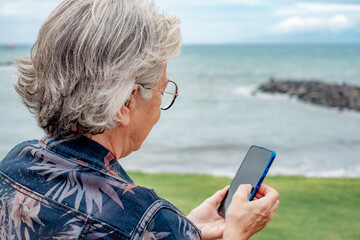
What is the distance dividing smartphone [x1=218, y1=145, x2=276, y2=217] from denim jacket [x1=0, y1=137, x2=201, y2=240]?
0.43m

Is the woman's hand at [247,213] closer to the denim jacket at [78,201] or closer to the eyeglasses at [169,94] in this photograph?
the denim jacket at [78,201]

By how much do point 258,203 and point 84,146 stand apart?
0.53 meters

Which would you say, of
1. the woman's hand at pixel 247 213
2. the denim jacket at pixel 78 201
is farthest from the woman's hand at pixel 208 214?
the denim jacket at pixel 78 201

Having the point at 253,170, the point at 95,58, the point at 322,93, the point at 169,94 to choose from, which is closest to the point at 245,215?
the point at 253,170

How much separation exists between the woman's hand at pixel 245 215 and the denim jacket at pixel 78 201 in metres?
0.16

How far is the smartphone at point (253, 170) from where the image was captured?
145 centimetres

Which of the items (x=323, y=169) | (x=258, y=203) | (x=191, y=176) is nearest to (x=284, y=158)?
(x=323, y=169)

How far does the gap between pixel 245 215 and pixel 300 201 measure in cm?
419

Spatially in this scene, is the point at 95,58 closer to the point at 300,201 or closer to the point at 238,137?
the point at 300,201

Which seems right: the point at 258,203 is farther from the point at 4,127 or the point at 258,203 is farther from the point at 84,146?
the point at 4,127

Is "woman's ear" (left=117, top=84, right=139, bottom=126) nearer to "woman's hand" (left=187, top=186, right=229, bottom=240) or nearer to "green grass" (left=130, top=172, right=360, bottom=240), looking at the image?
"woman's hand" (left=187, top=186, right=229, bottom=240)

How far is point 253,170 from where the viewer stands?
1.52 metres

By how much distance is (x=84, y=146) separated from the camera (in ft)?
3.60

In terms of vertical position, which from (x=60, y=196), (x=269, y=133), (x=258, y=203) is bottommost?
(x=269, y=133)
